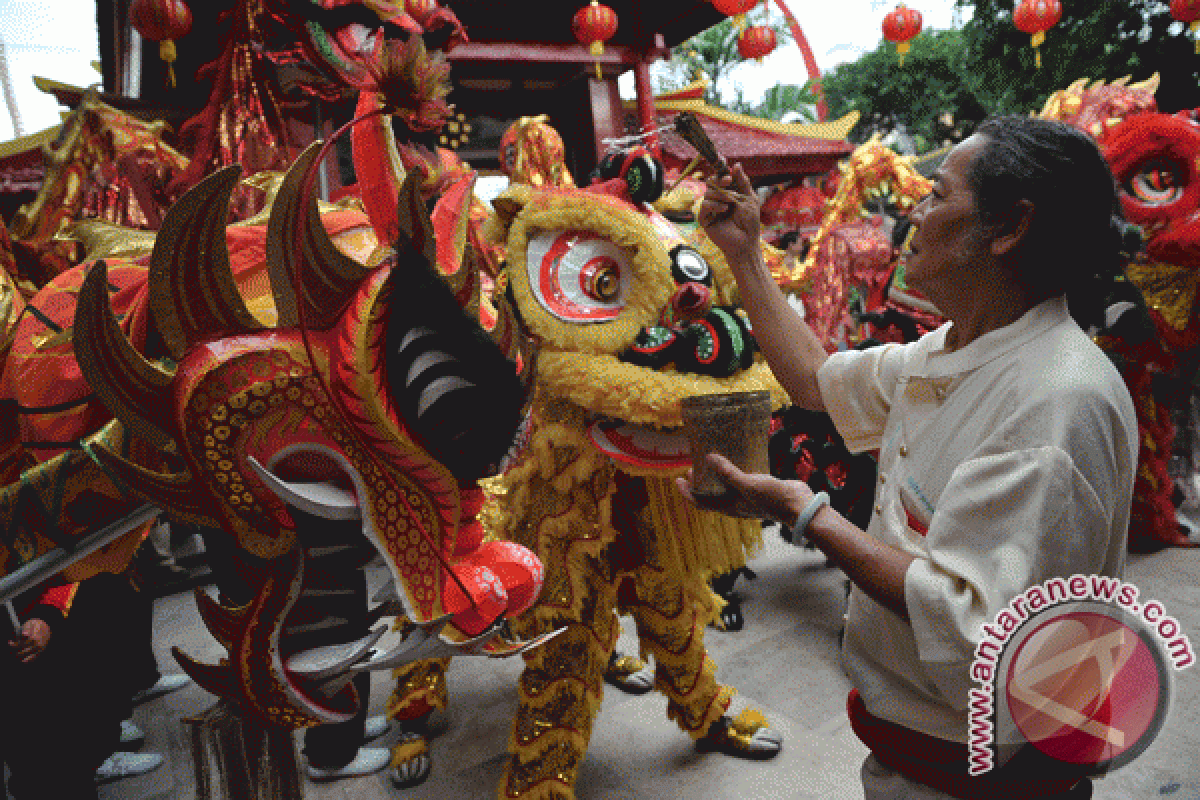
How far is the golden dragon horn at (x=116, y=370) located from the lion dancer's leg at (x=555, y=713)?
4.45 feet

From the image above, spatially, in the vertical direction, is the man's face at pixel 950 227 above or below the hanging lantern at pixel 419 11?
below

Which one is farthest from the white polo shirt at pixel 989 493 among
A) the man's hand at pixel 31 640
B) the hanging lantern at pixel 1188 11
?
the hanging lantern at pixel 1188 11

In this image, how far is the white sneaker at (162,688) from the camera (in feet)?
10.4

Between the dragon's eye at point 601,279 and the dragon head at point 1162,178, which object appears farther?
the dragon head at point 1162,178

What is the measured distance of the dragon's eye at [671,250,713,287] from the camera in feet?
6.45

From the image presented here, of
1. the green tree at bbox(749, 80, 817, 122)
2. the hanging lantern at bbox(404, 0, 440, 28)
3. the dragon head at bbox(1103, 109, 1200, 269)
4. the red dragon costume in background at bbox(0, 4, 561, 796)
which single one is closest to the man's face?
the red dragon costume in background at bbox(0, 4, 561, 796)

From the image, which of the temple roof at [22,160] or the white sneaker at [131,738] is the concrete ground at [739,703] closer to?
the white sneaker at [131,738]

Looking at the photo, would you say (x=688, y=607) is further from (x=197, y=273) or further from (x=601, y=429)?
(x=197, y=273)

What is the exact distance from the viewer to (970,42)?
36.2ft

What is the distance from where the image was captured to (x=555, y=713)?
2088 mm

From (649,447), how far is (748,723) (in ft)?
3.59

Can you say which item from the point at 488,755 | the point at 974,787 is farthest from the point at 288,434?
the point at 488,755

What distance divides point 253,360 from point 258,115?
31.6 inches

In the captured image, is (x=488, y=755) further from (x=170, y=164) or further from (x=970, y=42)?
(x=970, y=42)
